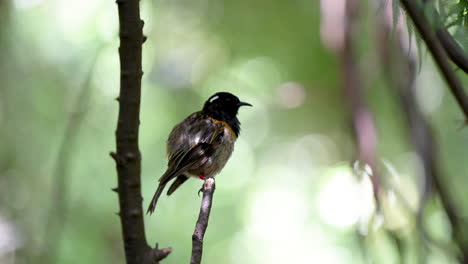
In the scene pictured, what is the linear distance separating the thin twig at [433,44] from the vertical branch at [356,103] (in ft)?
6.64

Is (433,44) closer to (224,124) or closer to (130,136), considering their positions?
(130,136)

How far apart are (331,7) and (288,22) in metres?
2.50

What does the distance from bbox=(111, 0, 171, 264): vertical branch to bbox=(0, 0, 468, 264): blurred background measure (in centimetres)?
362

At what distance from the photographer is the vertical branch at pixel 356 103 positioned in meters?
4.09

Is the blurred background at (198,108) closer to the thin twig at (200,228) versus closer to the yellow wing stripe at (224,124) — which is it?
the yellow wing stripe at (224,124)

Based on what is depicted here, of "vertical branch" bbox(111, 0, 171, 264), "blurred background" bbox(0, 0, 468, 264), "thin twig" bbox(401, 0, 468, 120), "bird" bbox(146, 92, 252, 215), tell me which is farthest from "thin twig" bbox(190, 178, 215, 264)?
"blurred background" bbox(0, 0, 468, 264)

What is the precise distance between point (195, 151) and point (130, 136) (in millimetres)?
2229

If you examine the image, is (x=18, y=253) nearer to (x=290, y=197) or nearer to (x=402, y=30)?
(x=290, y=197)

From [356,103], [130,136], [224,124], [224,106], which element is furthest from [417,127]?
[130,136]

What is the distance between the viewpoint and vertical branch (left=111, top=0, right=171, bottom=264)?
2.23 metres

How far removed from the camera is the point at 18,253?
5.83 meters

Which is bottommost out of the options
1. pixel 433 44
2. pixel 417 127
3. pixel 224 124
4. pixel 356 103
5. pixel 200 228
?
pixel 200 228

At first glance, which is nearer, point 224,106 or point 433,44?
point 433,44

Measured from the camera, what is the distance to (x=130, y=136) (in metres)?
2.33
